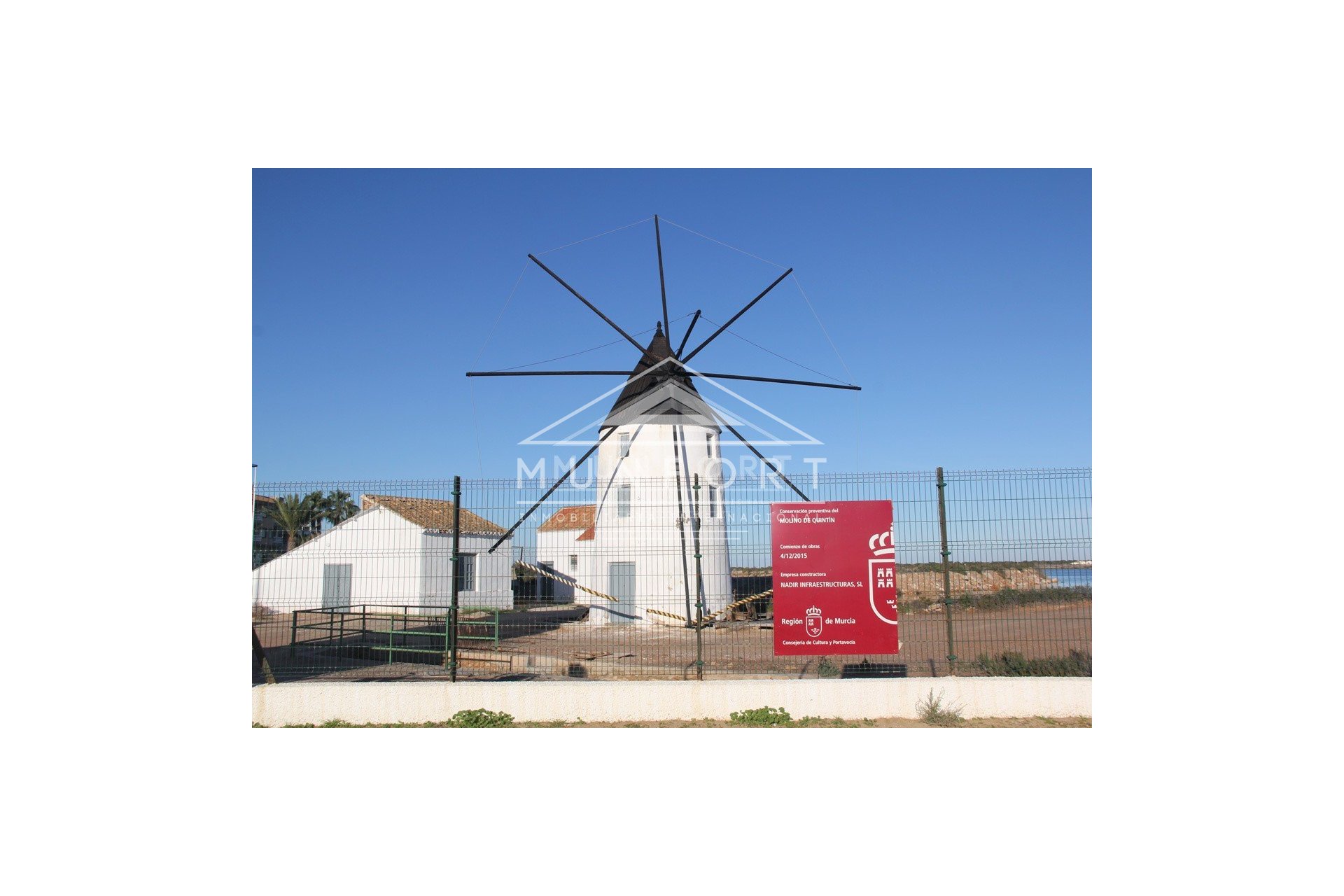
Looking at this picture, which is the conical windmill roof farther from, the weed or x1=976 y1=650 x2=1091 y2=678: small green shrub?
the weed

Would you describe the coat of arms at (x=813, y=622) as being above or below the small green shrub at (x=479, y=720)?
above

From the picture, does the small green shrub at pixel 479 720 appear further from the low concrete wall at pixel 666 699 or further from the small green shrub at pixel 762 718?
the small green shrub at pixel 762 718

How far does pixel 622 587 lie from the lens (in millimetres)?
17266

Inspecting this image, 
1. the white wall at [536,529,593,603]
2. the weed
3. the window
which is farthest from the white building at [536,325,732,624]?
the white wall at [536,529,593,603]

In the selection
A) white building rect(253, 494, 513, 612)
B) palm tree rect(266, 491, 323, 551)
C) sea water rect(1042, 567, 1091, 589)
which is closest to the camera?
sea water rect(1042, 567, 1091, 589)

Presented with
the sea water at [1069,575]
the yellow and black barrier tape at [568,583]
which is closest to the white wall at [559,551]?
the yellow and black barrier tape at [568,583]

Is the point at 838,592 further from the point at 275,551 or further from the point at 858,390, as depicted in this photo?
the point at 858,390

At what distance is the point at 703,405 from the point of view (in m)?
19.3

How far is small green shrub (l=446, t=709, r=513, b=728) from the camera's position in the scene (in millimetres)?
8164

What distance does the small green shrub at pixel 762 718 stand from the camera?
26.4 ft

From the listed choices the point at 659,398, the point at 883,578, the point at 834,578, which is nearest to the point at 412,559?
the point at 659,398

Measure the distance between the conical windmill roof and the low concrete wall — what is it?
10.6 meters

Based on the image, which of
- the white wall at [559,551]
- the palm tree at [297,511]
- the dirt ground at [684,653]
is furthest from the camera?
the palm tree at [297,511]

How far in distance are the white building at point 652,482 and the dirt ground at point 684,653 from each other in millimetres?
1966
